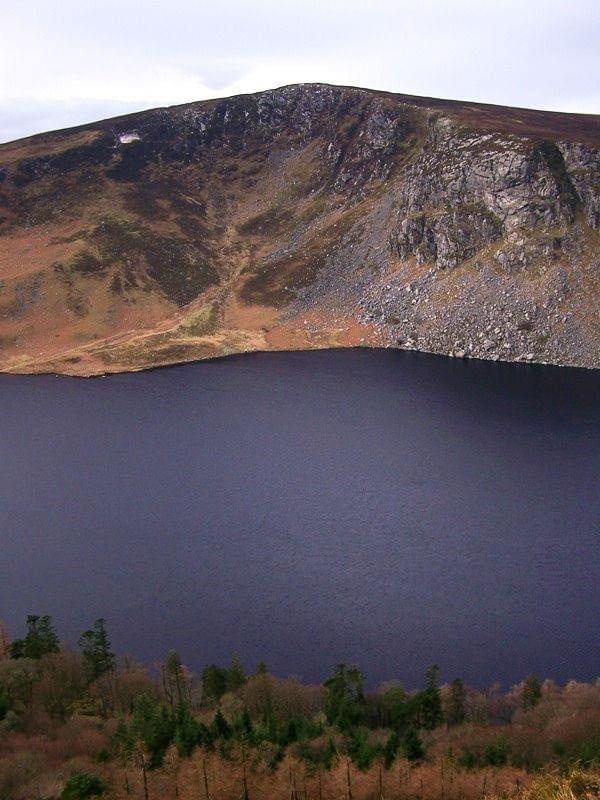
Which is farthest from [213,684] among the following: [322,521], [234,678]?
[322,521]

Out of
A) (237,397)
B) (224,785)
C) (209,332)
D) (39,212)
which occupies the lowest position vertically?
(224,785)

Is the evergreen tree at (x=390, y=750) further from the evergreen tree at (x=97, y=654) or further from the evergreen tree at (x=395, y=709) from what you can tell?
the evergreen tree at (x=97, y=654)

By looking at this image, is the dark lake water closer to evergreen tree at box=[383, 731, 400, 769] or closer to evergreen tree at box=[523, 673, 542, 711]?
evergreen tree at box=[523, 673, 542, 711]

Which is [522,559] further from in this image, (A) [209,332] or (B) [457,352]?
(A) [209,332]

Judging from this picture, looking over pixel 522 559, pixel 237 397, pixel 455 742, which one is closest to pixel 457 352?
pixel 237 397

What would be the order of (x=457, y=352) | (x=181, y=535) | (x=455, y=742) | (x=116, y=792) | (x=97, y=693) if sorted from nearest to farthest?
(x=116, y=792), (x=455, y=742), (x=97, y=693), (x=181, y=535), (x=457, y=352)

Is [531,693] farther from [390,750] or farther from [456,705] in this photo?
[390,750]
